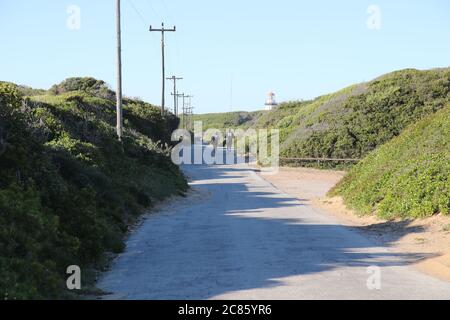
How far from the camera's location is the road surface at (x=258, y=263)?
958cm

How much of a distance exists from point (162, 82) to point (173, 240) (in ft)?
143

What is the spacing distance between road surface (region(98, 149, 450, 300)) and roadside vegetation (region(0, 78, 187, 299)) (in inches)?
31.2

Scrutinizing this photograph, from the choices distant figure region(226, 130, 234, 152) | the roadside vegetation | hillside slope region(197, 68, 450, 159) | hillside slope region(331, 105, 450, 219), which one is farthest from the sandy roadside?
distant figure region(226, 130, 234, 152)

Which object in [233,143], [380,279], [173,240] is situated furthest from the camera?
[233,143]

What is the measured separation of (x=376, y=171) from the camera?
78.7 ft

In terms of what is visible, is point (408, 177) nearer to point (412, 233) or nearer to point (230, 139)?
point (412, 233)

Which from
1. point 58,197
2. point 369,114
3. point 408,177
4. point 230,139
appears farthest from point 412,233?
point 230,139

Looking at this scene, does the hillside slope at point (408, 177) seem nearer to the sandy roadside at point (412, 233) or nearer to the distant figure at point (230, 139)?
the sandy roadside at point (412, 233)

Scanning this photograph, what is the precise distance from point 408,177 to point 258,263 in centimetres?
940

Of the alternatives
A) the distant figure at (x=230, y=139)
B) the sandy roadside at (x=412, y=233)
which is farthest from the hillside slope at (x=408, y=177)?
the distant figure at (x=230, y=139)

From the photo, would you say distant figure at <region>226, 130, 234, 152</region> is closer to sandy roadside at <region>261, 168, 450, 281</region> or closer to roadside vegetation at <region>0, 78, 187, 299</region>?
roadside vegetation at <region>0, 78, 187, 299</region>

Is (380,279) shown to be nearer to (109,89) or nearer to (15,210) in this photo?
(15,210)

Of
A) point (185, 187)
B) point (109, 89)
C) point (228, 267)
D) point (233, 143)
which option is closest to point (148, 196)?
point (185, 187)

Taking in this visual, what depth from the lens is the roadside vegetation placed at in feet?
31.0
